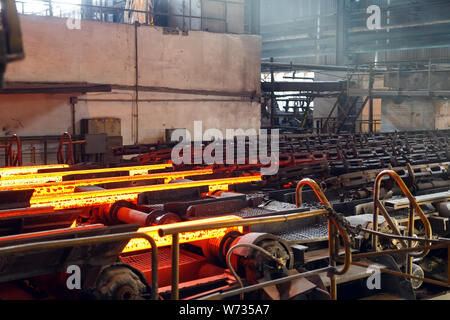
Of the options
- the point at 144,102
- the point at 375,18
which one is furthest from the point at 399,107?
the point at 144,102

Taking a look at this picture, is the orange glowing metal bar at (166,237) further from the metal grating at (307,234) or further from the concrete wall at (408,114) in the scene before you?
the concrete wall at (408,114)

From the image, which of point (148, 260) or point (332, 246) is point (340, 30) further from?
point (332, 246)

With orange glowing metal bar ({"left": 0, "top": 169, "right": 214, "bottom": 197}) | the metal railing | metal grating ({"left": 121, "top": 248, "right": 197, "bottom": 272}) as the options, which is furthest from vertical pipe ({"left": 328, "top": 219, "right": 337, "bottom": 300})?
orange glowing metal bar ({"left": 0, "top": 169, "right": 214, "bottom": 197})

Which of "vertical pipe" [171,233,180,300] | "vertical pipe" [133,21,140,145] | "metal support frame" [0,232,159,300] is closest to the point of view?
"metal support frame" [0,232,159,300]

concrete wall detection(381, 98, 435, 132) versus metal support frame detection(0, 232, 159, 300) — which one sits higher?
concrete wall detection(381, 98, 435, 132)

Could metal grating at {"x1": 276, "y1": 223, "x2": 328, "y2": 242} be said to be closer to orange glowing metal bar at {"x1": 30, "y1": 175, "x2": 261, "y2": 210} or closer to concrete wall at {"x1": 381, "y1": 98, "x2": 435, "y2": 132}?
orange glowing metal bar at {"x1": 30, "y1": 175, "x2": 261, "y2": 210}

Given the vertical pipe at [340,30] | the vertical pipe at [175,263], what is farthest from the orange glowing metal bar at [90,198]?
the vertical pipe at [340,30]

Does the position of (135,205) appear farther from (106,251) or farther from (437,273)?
(437,273)

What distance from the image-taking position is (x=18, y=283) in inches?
155

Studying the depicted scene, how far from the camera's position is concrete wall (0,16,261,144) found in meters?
12.0

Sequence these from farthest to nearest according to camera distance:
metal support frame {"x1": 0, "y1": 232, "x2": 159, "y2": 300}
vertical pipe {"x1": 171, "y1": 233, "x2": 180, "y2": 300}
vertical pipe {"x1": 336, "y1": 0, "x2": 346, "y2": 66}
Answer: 1. vertical pipe {"x1": 336, "y1": 0, "x2": 346, "y2": 66}
2. vertical pipe {"x1": 171, "y1": 233, "x2": 180, "y2": 300}
3. metal support frame {"x1": 0, "y1": 232, "x2": 159, "y2": 300}

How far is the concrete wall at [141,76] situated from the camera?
12.0 meters

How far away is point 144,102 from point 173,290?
10.8m

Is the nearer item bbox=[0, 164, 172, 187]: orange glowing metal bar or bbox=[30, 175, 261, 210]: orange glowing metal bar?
bbox=[30, 175, 261, 210]: orange glowing metal bar
